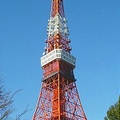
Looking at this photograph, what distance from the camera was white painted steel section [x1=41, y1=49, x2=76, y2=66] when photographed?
160 feet

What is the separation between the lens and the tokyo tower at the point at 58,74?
44844 mm

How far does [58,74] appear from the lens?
46.8 meters

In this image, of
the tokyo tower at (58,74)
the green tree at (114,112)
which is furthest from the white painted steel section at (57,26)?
the green tree at (114,112)

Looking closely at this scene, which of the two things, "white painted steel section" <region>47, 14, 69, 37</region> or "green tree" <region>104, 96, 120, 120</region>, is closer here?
"green tree" <region>104, 96, 120, 120</region>

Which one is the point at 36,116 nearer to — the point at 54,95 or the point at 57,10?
the point at 54,95

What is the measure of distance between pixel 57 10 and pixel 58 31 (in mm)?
3970

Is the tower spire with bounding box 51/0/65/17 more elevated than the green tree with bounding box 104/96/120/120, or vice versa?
the tower spire with bounding box 51/0/65/17

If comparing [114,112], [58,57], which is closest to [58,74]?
[58,57]

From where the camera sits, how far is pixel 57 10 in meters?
53.6

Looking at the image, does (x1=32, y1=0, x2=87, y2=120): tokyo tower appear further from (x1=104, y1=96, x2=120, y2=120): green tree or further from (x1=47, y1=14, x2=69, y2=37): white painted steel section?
(x1=104, y1=96, x2=120, y2=120): green tree

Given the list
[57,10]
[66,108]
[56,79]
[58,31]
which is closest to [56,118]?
[66,108]

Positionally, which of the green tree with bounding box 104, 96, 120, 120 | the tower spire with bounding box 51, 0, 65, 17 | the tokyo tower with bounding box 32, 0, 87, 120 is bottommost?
the green tree with bounding box 104, 96, 120, 120

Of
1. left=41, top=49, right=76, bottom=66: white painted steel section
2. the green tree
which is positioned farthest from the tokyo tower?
the green tree

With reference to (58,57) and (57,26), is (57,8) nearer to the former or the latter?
(57,26)
